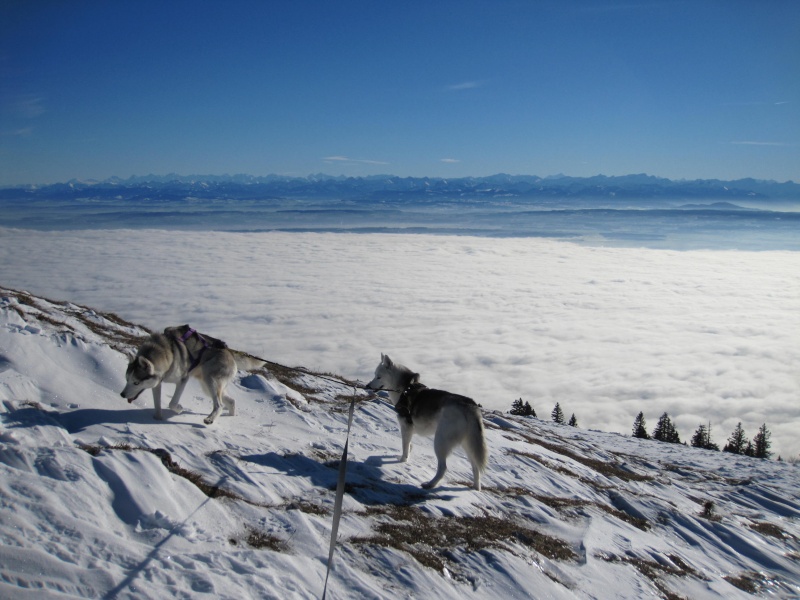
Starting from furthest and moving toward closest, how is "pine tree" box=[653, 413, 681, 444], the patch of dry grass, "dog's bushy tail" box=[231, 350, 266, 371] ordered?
1. "pine tree" box=[653, 413, 681, 444]
2. "dog's bushy tail" box=[231, 350, 266, 371]
3. the patch of dry grass

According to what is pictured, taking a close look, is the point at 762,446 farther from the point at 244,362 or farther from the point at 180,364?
the point at 180,364

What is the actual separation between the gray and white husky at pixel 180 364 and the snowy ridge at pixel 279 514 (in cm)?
62

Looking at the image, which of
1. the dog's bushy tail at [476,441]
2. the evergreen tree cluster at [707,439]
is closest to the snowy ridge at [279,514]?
the dog's bushy tail at [476,441]

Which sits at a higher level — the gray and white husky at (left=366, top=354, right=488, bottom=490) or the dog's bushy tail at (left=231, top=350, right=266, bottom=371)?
the dog's bushy tail at (left=231, top=350, right=266, bottom=371)

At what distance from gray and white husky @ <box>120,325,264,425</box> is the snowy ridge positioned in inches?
24.4

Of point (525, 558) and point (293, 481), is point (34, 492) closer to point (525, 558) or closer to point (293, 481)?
point (293, 481)

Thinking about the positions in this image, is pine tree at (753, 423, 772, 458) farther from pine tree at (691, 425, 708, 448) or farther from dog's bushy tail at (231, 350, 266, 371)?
dog's bushy tail at (231, 350, 266, 371)

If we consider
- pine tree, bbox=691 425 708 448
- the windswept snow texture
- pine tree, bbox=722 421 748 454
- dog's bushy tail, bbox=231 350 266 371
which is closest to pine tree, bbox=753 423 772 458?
pine tree, bbox=722 421 748 454

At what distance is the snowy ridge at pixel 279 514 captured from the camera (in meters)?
5.31

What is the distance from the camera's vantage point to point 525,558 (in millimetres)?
8188

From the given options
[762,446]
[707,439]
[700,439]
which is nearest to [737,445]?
[707,439]

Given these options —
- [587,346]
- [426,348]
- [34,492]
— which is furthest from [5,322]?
[587,346]

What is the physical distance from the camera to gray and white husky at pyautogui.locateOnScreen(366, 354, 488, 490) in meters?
10.3

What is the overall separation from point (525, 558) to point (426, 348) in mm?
101226
